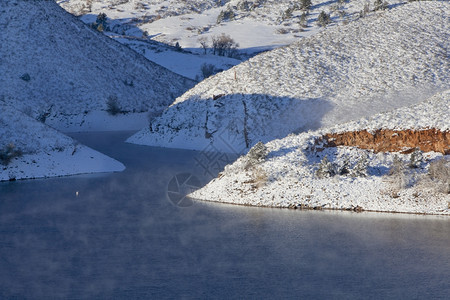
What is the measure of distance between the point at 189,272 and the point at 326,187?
51.1 ft

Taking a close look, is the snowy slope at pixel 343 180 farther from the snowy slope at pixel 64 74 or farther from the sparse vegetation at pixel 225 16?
the sparse vegetation at pixel 225 16

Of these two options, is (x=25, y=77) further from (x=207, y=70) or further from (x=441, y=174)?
(x=441, y=174)

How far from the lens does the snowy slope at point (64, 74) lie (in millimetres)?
87000

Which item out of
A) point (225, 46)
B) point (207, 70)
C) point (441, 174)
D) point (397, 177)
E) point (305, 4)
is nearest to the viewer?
point (441, 174)

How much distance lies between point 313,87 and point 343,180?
35.3 metres

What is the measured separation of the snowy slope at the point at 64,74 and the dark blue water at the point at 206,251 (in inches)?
1994

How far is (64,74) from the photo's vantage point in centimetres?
9300

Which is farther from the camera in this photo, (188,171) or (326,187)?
(188,171)

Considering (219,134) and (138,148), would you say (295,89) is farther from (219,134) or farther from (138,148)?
(138,148)

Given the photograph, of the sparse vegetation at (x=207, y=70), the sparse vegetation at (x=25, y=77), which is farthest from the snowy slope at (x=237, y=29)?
the sparse vegetation at (x=25, y=77)

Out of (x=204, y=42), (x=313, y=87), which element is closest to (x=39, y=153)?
(x=313, y=87)

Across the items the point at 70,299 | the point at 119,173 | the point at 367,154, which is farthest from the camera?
the point at 119,173

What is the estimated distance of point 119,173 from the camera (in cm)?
4906

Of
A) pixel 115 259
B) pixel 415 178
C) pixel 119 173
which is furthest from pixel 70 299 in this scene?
pixel 119 173
